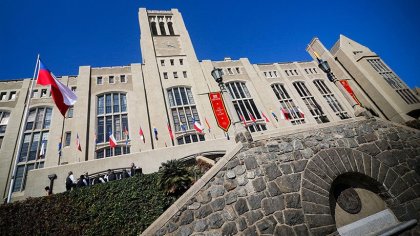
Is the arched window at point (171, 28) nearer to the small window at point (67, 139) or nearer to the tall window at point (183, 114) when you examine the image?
the tall window at point (183, 114)

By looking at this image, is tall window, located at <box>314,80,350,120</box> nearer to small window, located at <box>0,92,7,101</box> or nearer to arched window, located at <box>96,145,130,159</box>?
arched window, located at <box>96,145,130,159</box>

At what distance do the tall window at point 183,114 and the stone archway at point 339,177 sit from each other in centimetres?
1800

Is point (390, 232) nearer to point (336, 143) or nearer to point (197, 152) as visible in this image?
point (336, 143)

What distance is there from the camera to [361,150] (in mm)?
7652

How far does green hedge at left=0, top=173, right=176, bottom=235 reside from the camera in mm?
8844

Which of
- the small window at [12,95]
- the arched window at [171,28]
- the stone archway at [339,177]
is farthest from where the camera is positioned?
the arched window at [171,28]

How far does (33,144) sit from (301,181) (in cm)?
2692

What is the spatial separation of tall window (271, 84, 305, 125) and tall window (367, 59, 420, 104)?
20.5 m

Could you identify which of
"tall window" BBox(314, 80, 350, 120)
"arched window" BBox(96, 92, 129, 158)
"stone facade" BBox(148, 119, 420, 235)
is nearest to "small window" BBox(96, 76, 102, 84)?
"arched window" BBox(96, 92, 129, 158)

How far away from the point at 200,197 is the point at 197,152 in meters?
12.2

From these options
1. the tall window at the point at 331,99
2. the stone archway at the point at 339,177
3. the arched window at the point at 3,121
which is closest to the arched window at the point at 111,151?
the arched window at the point at 3,121

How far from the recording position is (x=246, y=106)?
30.1 metres

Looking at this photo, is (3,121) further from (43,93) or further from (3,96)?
(43,93)

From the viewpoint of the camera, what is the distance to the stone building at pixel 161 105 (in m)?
19.3
